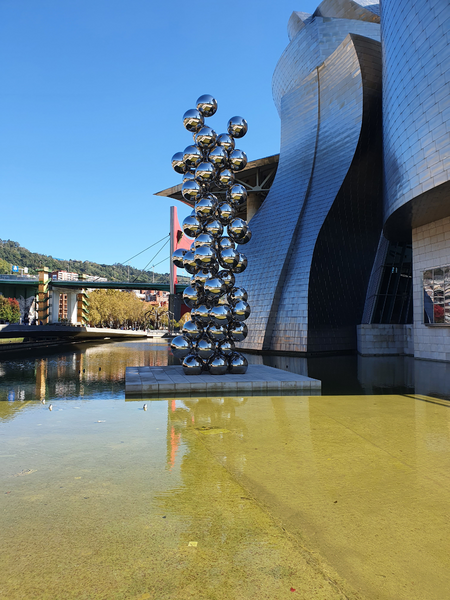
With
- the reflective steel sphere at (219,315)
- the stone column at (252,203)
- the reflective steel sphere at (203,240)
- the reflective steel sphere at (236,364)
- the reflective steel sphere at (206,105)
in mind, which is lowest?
the reflective steel sphere at (236,364)

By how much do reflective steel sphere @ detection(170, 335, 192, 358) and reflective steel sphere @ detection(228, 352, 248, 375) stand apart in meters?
1.15

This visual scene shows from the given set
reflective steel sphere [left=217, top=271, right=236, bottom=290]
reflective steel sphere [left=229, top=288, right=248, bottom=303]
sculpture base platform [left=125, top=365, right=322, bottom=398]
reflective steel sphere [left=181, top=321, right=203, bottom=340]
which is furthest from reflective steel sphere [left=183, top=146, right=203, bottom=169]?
sculpture base platform [left=125, top=365, right=322, bottom=398]

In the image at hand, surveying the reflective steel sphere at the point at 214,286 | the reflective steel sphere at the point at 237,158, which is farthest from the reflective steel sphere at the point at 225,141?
the reflective steel sphere at the point at 214,286

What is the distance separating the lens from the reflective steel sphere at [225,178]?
1126 cm

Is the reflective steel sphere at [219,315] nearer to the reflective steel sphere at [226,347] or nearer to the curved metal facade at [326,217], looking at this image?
the reflective steel sphere at [226,347]

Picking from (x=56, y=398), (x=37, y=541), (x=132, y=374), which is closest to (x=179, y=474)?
(x=37, y=541)

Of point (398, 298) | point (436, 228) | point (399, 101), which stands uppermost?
point (399, 101)

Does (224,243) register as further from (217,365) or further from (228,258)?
(217,365)

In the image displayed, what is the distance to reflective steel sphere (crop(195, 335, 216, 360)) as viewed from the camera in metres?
10.4

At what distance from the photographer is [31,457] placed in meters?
4.51

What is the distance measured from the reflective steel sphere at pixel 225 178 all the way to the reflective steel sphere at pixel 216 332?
3696 millimetres

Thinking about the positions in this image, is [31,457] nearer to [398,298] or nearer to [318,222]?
[318,222]

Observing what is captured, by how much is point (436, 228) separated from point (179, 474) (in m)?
17.9

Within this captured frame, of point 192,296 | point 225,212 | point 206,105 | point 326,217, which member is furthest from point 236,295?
point 326,217
